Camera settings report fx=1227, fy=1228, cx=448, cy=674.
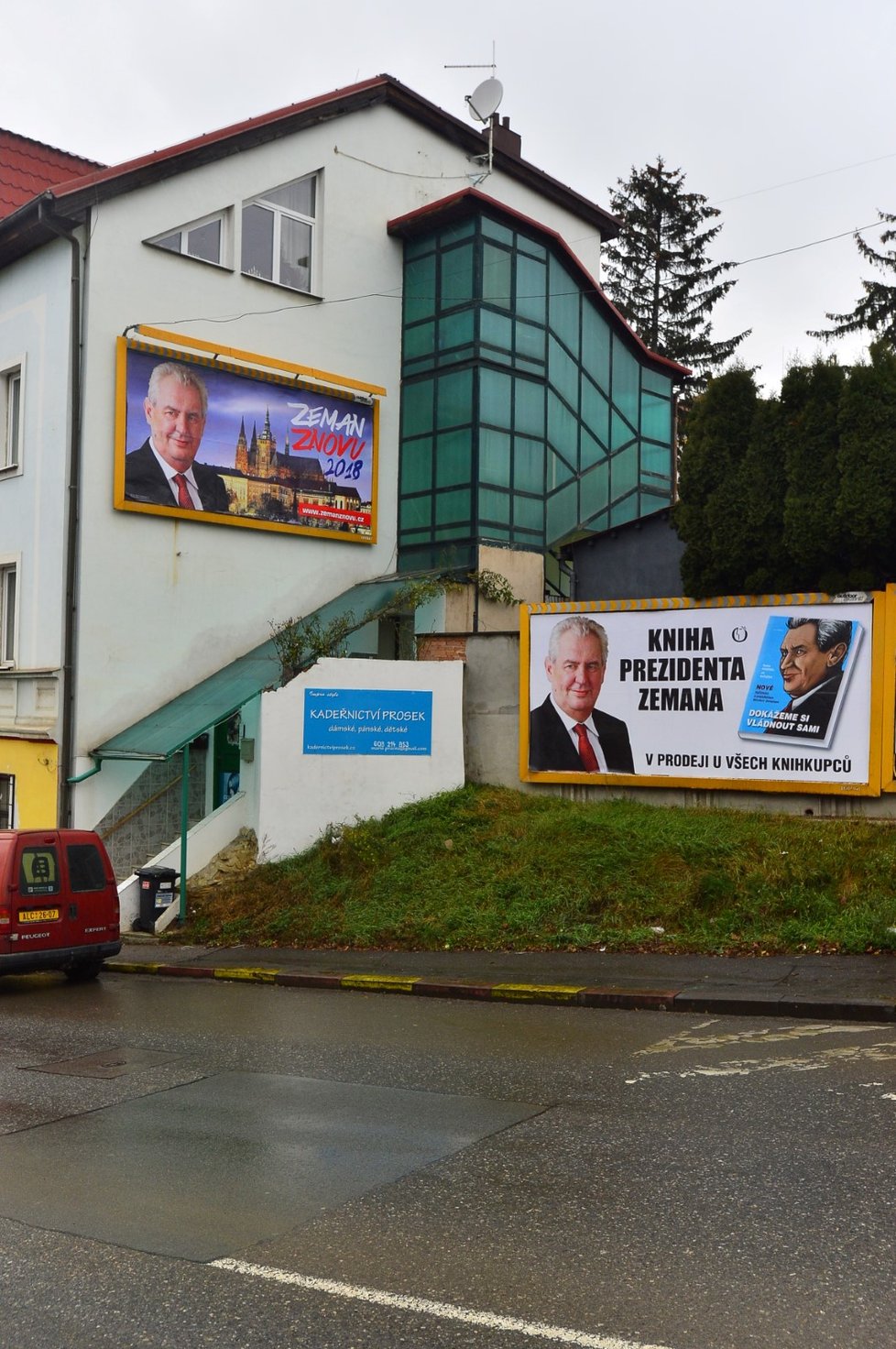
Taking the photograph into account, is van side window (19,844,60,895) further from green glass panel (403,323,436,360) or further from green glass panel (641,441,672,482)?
green glass panel (641,441,672,482)

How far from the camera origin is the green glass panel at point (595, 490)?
2423 centimetres

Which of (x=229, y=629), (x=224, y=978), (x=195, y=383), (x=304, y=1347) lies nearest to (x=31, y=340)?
(x=195, y=383)

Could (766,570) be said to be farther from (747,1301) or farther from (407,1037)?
(747,1301)

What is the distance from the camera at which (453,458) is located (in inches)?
864

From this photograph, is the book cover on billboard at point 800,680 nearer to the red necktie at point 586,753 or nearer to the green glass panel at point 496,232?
the red necktie at point 586,753

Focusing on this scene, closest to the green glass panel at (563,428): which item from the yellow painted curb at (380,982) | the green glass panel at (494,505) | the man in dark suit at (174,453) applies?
the green glass panel at (494,505)

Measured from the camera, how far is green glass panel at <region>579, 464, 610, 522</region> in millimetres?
24234

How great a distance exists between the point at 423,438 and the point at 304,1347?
19395mm

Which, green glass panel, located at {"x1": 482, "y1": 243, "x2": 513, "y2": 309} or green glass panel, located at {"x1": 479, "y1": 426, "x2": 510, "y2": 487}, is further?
green glass panel, located at {"x1": 482, "y1": 243, "x2": 513, "y2": 309}

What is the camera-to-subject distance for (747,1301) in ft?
15.0

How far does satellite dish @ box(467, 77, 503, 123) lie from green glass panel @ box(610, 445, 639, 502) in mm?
7093

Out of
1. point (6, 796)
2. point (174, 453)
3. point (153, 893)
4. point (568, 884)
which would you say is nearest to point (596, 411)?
point (174, 453)

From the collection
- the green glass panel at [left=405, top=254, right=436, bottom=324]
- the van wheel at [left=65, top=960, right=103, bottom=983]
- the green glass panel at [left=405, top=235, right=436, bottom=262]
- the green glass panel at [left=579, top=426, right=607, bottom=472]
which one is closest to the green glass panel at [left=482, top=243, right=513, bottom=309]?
the green glass panel at [left=405, top=254, right=436, bottom=324]

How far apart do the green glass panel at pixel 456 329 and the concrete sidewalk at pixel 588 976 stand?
1174 centimetres
